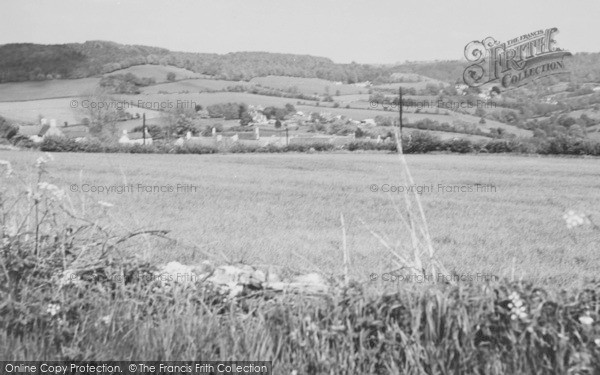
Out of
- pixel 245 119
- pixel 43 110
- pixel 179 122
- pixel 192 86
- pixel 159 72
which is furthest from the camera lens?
Answer: pixel 192 86

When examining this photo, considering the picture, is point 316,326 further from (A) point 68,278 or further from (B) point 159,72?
(B) point 159,72

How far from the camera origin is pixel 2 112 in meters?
26.1

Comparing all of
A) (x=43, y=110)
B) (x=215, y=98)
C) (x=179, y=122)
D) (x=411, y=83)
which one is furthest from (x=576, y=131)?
(x=43, y=110)

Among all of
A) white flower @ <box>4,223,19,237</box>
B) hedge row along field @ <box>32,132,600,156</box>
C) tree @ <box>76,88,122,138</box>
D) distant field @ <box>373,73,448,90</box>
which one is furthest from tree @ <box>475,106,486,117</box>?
white flower @ <box>4,223,19,237</box>

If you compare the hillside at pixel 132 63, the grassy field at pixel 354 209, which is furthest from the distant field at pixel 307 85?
the grassy field at pixel 354 209

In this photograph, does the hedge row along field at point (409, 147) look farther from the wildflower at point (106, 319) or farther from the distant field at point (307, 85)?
the wildflower at point (106, 319)

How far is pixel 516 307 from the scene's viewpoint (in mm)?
3432

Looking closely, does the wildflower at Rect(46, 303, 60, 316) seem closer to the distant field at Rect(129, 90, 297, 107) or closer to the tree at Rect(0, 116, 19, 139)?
the tree at Rect(0, 116, 19, 139)

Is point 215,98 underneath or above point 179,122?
above

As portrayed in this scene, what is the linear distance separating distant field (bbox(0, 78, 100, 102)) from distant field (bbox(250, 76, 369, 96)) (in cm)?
1139

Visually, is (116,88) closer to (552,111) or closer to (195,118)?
(195,118)

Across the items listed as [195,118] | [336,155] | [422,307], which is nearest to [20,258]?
[422,307]

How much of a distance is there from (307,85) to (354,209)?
1138 inches

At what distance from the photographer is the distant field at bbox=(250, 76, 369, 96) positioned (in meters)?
39.2
